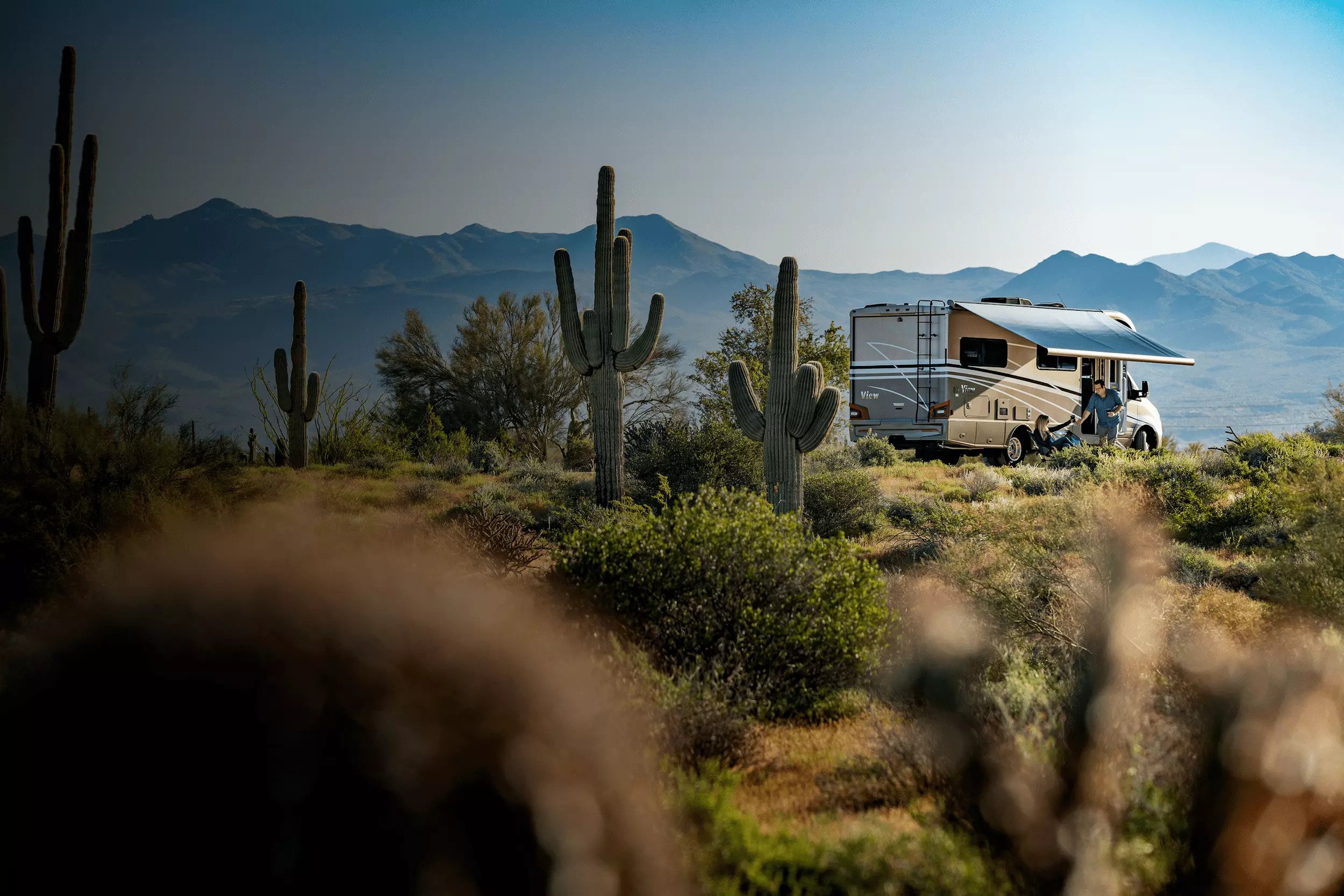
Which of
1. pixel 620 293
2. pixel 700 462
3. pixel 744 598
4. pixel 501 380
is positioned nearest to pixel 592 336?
pixel 620 293

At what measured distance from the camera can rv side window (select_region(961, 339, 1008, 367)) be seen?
2117cm

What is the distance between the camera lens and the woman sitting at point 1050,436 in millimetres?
21969

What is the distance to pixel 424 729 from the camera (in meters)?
2.94

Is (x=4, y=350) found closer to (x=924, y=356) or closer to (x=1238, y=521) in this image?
(x=924, y=356)

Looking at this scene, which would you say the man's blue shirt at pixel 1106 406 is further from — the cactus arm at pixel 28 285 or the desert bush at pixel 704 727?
the cactus arm at pixel 28 285

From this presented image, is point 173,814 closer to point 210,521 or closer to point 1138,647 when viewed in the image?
point 210,521

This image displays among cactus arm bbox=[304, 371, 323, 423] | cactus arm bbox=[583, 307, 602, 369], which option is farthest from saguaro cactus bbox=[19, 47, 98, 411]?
cactus arm bbox=[583, 307, 602, 369]

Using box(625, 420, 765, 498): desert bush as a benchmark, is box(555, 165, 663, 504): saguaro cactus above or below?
above

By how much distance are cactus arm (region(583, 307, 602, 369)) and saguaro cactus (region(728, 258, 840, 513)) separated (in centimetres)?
284

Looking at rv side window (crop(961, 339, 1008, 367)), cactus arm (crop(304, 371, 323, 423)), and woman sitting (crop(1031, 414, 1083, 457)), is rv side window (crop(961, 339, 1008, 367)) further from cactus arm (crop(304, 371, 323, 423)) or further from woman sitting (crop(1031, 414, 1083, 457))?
cactus arm (crop(304, 371, 323, 423))

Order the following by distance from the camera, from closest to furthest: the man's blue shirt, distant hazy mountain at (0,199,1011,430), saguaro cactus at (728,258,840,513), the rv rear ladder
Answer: saguaro cactus at (728,258,840,513), the rv rear ladder, the man's blue shirt, distant hazy mountain at (0,199,1011,430)

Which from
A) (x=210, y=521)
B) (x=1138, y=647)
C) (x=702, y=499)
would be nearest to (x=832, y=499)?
(x=702, y=499)

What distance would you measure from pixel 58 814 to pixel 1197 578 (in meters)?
9.99

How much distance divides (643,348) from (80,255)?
959 cm
